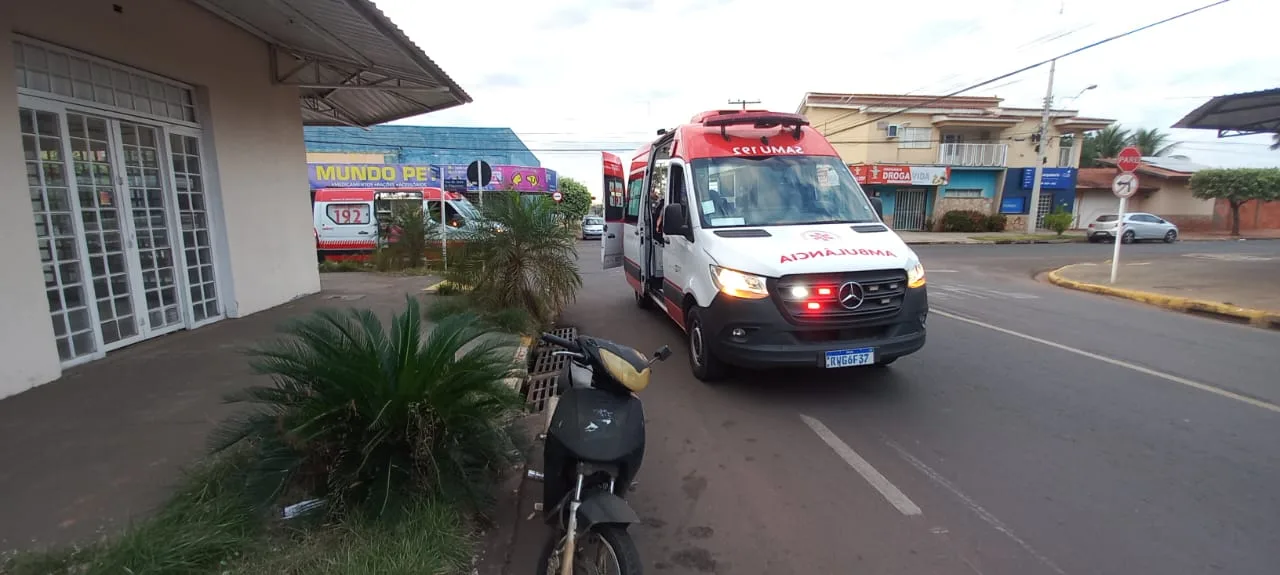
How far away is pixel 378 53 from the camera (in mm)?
7543

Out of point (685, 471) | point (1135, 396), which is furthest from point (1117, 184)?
point (685, 471)

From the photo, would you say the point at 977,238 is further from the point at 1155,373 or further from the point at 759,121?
the point at 759,121

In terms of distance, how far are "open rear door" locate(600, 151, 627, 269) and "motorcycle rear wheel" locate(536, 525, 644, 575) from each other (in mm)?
8144

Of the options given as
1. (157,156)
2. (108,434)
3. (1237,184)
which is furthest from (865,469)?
(1237,184)

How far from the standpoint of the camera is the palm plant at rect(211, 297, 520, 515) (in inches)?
115

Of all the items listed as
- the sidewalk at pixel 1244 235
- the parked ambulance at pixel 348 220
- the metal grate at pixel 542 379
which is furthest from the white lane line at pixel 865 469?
the sidewalk at pixel 1244 235

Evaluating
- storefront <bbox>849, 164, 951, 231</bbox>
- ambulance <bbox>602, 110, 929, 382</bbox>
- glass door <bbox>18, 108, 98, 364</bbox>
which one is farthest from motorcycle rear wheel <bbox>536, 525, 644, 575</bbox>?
storefront <bbox>849, 164, 951, 231</bbox>

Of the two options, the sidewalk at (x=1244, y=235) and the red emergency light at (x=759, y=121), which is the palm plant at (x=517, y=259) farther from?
the sidewalk at (x=1244, y=235)

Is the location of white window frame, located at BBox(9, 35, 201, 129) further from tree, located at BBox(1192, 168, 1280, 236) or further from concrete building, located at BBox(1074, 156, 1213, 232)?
tree, located at BBox(1192, 168, 1280, 236)

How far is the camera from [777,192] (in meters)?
5.98

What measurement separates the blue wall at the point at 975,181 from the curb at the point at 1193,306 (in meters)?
24.1

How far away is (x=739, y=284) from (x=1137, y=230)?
32235 mm

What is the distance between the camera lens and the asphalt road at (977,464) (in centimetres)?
302

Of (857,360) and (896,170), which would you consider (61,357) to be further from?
(896,170)
